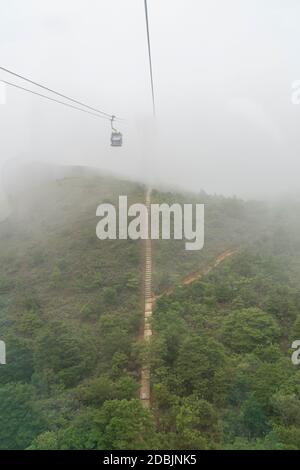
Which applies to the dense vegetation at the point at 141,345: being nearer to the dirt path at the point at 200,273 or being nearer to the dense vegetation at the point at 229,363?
the dense vegetation at the point at 229,363

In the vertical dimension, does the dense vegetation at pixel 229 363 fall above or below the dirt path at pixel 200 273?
below

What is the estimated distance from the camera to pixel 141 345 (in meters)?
13.8

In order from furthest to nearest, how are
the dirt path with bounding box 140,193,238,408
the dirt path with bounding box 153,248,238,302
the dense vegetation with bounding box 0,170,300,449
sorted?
the dirt path with bounding box 153,248,238,302 → the dirt path with bounding box 140,193,238,408 → the dense vegetation with bounding box 0,170,300,449

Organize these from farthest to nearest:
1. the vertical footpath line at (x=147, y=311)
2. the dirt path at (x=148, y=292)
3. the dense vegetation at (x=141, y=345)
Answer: the dirt path at (x=148, y=292) < the vertical footpath line at (x=147, y=311) < the dense vegetation at (x=141, y=345)

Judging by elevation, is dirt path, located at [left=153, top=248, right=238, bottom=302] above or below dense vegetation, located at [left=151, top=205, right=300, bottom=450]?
above

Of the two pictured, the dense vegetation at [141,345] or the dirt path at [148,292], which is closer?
the dense vegetation at [141,345]

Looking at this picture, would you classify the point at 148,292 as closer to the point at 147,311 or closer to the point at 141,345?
the point at 147,311

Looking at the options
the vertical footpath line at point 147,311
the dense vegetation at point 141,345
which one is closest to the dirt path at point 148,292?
the vertical footpath line at point 147,311

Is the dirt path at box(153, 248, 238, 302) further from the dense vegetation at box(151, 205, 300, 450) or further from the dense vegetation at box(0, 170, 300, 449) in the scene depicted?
the dense vegetation at box(151, 205, 300, 450)

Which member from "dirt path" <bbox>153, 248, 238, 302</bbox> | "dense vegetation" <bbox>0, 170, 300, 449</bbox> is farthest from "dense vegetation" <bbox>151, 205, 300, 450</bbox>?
"dirt path" <bbox>153, 248, 238, 302</bbox>

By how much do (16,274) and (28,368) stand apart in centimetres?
1009

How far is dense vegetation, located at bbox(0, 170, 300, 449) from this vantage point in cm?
991

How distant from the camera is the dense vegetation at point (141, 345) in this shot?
9906 mm
